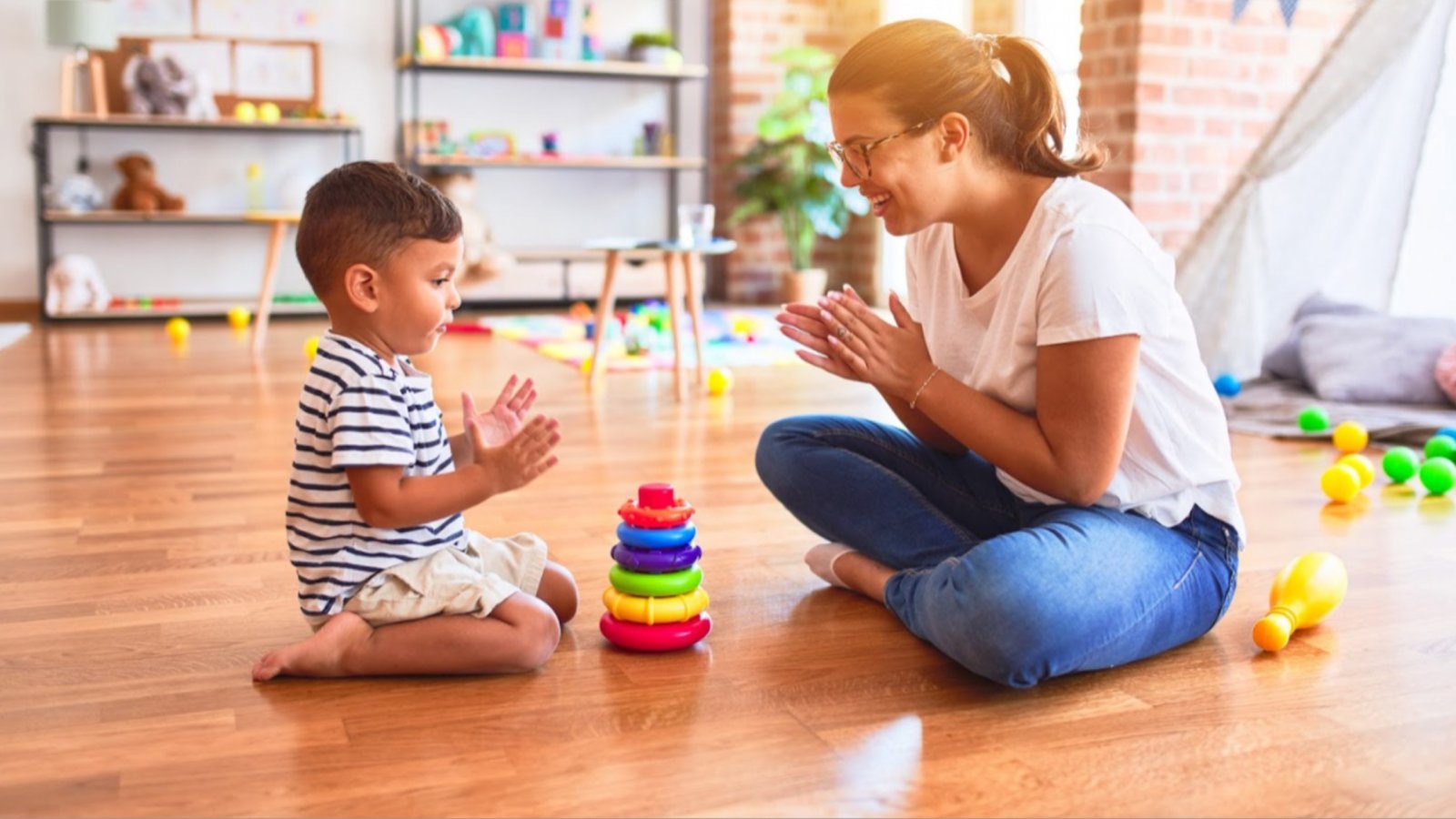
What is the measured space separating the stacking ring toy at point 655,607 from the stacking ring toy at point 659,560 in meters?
0.03

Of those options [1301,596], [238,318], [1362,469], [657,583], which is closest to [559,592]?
[657,583]

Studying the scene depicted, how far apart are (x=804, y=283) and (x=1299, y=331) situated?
314cm

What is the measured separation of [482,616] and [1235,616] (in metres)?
0.94

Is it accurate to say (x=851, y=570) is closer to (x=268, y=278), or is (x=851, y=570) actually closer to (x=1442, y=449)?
(x=1442, y=449)

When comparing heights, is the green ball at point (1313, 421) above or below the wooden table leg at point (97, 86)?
below

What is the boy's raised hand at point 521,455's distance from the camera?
1.43m

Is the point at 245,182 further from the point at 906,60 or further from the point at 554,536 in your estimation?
the point at 906,60

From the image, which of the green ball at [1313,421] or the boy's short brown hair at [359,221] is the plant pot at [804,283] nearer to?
the green ball at [1313,421]

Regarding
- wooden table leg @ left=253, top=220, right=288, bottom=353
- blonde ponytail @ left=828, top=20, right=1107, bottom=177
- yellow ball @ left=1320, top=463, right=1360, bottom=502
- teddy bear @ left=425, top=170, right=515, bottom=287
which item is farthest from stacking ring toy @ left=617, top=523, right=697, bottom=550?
teddy bear @ left=425, top=170, right=515, bottom=287

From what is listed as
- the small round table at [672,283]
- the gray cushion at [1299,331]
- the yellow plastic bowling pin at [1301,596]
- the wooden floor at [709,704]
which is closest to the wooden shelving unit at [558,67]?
the small round table at [672,283]

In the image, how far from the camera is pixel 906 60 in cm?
149

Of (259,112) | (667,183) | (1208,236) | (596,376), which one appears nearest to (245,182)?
(259,112)

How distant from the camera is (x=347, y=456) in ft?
4.70

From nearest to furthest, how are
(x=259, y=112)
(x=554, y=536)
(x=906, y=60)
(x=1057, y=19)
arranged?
(x=906, y=60) < (x=554, y=536) < (x=1057, y=19) < (x=259, y=112)
